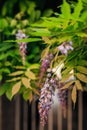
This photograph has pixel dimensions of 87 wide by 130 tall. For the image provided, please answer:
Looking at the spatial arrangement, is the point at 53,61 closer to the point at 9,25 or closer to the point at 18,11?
the point at 9,25

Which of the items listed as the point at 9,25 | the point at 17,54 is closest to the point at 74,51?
the point at 17,54

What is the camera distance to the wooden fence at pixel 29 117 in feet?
11.7

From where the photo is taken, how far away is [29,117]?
3.72 m

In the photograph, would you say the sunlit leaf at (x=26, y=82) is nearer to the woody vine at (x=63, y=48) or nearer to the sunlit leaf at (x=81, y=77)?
the woody vine at (x=63, y=48)

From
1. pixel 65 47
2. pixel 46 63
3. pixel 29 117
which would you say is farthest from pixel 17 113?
pixel 65 47

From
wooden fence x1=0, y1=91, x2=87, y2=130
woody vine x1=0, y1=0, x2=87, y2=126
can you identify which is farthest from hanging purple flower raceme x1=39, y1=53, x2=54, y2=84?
wooden fence x1=0, y1=91, x2=87, y2=130

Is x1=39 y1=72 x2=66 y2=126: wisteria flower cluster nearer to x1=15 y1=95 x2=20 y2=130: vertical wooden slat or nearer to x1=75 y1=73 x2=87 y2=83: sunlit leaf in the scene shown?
x1=75 y1=73 x2=87 y2=83: sunlit leaf

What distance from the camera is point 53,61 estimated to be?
1.80 m

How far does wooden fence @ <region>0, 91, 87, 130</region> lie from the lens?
11.7 ft

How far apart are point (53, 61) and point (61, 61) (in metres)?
0.04

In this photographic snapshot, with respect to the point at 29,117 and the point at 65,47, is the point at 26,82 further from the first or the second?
the point at 29,117

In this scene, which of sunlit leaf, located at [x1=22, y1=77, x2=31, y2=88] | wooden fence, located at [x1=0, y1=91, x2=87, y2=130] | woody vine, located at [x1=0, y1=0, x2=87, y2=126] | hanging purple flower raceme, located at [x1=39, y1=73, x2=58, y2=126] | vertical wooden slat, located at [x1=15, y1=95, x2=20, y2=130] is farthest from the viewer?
vertical wooden slat, located at [x1=15, y1=95, x2=20, y2=130]

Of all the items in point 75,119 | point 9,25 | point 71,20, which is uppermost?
point 9,25

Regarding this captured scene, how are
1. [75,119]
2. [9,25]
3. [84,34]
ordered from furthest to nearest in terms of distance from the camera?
[75,119]
[9,25]
[84,34]
